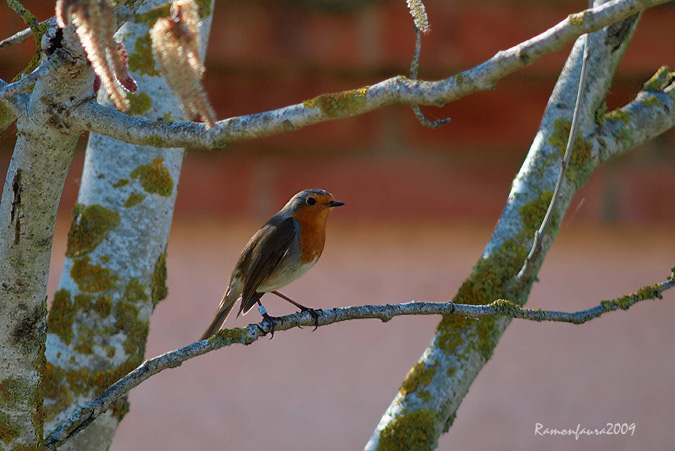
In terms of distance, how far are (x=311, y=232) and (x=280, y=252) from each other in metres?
0.17

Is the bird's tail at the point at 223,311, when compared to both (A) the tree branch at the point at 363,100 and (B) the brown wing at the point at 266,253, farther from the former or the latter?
(A) the tree branch at the point at 363,100

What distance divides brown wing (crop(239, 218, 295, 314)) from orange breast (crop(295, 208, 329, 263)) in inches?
1.3

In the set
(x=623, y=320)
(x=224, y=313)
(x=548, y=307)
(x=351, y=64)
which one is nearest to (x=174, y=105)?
(x=224, y=313)

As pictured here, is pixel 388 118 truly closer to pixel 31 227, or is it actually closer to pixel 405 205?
pixel 405 205

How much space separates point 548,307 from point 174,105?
1663mm

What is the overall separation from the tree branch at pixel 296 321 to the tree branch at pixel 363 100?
0.48m

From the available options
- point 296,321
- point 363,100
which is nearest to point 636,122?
point 296,321

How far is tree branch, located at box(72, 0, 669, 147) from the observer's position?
44.1 inches

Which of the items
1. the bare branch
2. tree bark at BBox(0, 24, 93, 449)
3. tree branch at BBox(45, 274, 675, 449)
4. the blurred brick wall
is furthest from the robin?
tree bark at BBox(0, 24, 93, 449)

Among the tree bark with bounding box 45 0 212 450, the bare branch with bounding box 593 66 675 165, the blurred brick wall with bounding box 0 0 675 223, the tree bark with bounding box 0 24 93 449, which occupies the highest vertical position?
the blurred brick wall with bounding box 0 0 675 223

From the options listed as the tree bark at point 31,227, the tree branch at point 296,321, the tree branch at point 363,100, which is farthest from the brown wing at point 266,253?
the tree branch at point 363,100

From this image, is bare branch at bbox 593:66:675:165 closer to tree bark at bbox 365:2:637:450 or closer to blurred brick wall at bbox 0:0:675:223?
tree bark at bbox 365:2:637:450

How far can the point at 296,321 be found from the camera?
1.93 m

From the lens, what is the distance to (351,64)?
3223 mm
